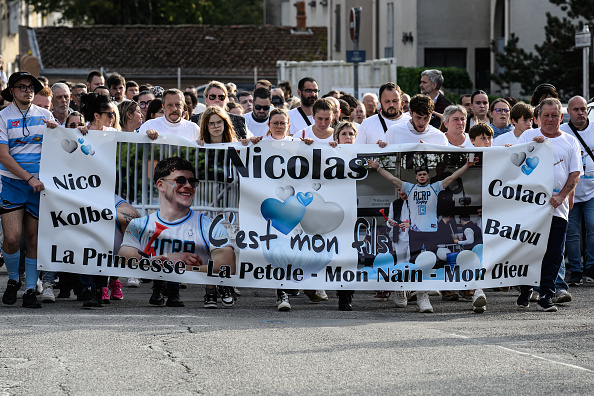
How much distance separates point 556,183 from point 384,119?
6.25 ft

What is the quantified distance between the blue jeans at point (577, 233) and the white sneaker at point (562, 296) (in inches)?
61.0

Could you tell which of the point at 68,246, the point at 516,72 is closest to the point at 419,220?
the point at 68,246

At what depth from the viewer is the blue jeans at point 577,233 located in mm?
13430

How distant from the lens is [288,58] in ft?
180

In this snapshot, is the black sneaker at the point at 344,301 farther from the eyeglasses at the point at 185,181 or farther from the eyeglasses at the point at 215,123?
the eyeglasses at the point at 215,123

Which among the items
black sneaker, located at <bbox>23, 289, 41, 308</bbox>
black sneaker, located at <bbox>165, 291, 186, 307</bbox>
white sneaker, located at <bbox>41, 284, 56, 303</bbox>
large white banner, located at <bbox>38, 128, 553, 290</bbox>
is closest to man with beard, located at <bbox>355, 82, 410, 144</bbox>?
large white banner, located at <bbox>38, 128, 553, 290</bbox>

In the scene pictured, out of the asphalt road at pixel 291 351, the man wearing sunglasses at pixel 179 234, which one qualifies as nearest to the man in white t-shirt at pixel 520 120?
the asphalt road at pixel 291 351

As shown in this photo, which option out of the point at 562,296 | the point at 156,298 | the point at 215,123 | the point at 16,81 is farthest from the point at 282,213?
A: the point at 562,296

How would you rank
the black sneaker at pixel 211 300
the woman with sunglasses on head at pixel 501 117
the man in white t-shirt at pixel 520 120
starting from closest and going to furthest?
1. the black sneaker at pixel 211 300
2. the man in white t-shirt at pixel 520 120
3. the woman with sunglasses on head at pixel 501 117

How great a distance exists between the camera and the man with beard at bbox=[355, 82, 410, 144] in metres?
12.1

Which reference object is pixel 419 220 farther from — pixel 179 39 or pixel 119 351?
pixel 179 39

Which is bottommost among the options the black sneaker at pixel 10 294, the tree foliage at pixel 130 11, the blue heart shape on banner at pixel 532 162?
the black sneaker at pixel 10 294

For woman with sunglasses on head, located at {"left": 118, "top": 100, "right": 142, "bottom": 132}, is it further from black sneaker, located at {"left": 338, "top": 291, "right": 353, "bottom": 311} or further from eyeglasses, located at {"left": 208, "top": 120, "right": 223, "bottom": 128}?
black sneaker, located at {"left": 338, "top": 291, "right": 353, "bottom": 311}

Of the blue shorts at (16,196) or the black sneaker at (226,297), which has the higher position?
the blue shorts at (16,196)
